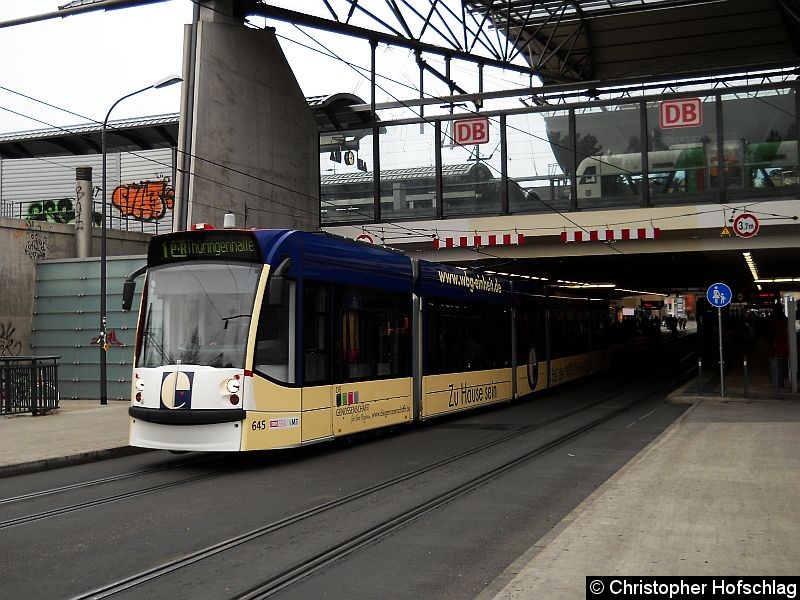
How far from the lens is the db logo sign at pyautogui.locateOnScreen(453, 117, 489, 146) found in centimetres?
2603

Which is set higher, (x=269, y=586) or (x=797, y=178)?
(x=797, y=178)

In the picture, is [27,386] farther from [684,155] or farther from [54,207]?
[54,207]

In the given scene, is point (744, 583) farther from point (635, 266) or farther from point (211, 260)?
point (635, 266)

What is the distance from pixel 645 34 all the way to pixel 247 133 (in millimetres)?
18562

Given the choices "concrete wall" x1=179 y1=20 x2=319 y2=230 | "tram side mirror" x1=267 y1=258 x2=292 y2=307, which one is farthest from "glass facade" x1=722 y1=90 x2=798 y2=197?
"tram side mirror" x1=267 y1=258 x2=292 y2=307

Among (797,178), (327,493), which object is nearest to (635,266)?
(797,178)

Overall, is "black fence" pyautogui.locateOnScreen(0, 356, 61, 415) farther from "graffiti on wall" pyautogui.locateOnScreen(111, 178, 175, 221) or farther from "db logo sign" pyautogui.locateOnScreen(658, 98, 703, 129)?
"graffiti on wall" pyautogui.locateOnScreen(111, 178, 175, 221)

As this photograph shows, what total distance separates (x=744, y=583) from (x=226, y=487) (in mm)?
6394

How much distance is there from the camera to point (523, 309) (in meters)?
22.5

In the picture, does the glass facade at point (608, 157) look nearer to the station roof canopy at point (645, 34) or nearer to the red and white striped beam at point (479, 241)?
the red and white striped beam at point (479, 241)

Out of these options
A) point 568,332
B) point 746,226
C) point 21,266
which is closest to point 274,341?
point 21,266

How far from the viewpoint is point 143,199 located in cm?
3909

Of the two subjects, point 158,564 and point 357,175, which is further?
point 357,175

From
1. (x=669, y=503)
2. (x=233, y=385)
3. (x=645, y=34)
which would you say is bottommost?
(x=669, y=503)
